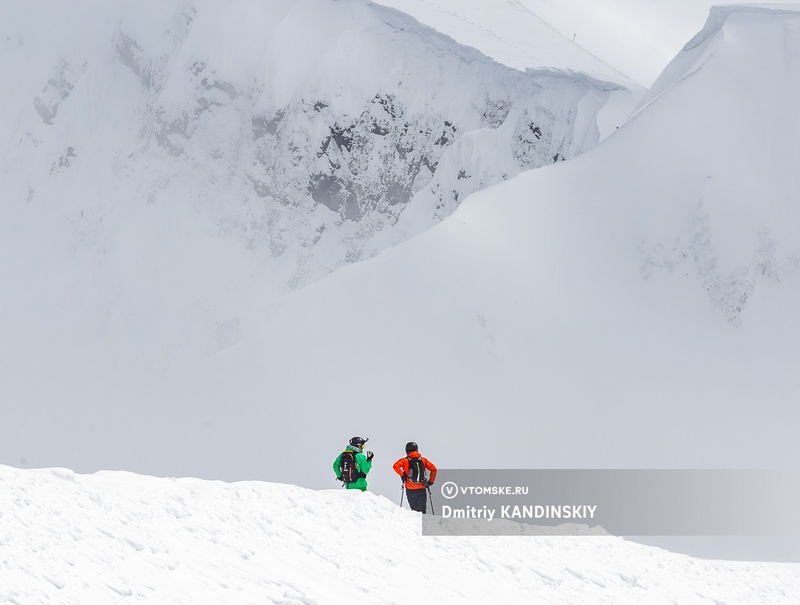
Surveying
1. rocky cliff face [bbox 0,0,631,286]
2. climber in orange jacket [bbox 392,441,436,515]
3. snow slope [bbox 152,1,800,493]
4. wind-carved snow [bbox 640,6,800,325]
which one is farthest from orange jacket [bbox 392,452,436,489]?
rocky cliff face [bbox 0,0,631,286]

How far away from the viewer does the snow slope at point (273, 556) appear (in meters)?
8.69

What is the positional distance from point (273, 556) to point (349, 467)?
4.16 metres

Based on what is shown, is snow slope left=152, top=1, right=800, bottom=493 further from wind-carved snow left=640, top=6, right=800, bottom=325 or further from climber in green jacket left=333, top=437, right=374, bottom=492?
climber in green jacket left=333, top=437, right=374, bottom=492

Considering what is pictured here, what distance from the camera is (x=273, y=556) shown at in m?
10.5

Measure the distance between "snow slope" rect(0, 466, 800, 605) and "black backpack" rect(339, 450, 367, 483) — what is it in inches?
26.8

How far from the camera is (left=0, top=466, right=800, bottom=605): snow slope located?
8.69 metres

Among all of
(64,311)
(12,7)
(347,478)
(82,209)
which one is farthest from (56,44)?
(347,478)

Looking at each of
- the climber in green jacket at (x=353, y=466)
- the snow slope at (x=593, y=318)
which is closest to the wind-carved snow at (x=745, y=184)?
the snow slope at (x=593, y=318)

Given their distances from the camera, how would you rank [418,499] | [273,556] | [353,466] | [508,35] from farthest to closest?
[508,35]
[353,466]
[418,499]
[273,556]

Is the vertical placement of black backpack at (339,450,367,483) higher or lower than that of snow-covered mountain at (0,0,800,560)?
lower

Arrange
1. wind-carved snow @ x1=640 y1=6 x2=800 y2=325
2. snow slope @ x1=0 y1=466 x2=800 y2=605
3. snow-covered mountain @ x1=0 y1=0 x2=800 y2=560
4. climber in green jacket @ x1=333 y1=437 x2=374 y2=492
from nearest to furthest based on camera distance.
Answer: snow slope @ x1=0 y1=466 x2=800 y2=605, climber in green jacket @ x1=333 y1=437 x2=374 y2=492, snow-covered mountain @ x1=0 y1=0 x2=800 y2=560, wind-carved snow @ x1=640 y1=6 x2=800 y2=325

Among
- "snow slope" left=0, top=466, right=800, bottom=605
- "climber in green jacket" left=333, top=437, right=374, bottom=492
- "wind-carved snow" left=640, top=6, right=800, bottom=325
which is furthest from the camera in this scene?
"wind-carved snow" left=640, top=6, right=800, bottom=325

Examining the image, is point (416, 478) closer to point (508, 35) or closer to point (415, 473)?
point (415, 473)

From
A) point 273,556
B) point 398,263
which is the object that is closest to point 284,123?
point 398,263
